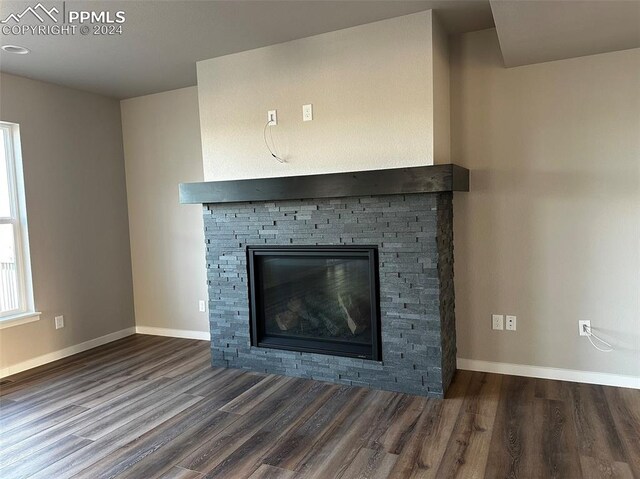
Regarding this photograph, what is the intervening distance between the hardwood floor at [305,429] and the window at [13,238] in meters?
0.68

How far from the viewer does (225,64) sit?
343cm

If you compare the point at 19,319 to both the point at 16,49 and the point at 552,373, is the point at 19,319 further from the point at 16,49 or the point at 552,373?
the point at 552,373

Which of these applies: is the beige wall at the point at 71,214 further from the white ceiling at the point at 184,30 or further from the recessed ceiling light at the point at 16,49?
the recessed ceiling light at the point at 16,49

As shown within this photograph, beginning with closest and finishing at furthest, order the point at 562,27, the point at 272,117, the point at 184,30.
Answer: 1. the point at 562,27
2. the point at 184,30
3. the point at 272,117

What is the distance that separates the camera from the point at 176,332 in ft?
14.8

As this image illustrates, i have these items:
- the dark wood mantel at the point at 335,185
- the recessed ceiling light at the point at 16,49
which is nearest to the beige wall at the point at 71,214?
the recessed ceiling light at the point at 16,49

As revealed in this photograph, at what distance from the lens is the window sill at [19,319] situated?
3.57 m

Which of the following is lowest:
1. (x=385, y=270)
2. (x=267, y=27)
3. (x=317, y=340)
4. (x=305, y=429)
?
(x=305, y=429)

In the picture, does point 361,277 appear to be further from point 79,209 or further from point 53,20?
point 79,209

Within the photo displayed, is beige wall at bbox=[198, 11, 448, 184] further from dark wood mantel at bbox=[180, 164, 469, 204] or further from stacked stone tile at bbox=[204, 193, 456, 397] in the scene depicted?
stacked stone tile at bbox=[204, 193, 456, 397]

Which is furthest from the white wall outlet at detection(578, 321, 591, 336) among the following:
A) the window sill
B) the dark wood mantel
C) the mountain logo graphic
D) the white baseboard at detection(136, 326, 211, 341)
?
the window sill

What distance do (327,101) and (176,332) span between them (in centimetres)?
278

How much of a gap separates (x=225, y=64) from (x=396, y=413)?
274 centimetres

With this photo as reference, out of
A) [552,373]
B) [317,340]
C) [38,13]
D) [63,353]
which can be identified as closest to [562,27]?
[552,373]
